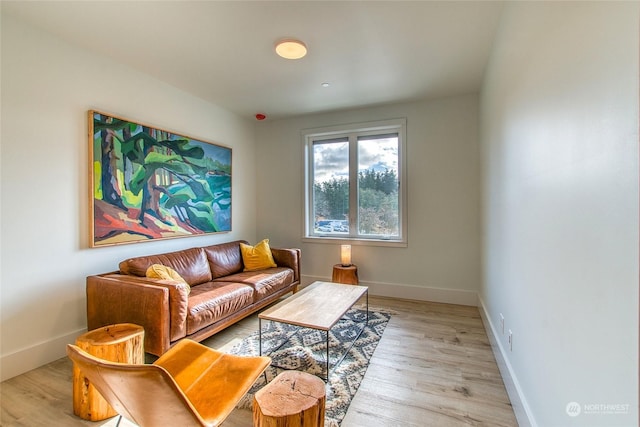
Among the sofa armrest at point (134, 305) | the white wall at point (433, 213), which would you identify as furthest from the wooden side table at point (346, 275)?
the sofa armrest at point (134, 305)

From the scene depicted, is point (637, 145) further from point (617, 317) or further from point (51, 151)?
point (51, 151)

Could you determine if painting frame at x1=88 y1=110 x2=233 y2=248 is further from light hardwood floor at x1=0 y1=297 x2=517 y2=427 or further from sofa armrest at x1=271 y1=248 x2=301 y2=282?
light hardwood floor at x1=0 y1=297 x2=517 y2=427

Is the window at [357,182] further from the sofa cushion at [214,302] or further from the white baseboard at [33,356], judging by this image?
the white baseboard at [33,356]

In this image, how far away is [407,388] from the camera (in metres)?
1.95

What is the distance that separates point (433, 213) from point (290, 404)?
10.4ft

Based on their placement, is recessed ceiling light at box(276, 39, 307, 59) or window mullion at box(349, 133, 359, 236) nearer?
recessed ceiling light at box(276, 39, 307, 59)

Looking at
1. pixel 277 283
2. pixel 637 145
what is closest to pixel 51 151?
pixel 277 283

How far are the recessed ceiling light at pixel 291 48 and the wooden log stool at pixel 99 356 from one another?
8.01 ft

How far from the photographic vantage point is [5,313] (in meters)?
2.07

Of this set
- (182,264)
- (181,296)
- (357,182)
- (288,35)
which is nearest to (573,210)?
(288,35)

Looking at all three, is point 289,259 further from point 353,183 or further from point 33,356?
point 33,356

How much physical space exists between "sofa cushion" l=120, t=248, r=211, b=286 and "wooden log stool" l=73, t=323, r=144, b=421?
2.47 feet

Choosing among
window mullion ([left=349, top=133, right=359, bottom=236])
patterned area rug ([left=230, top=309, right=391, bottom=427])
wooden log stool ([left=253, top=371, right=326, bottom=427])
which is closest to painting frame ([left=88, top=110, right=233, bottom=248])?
patterned area rug ([left=230, top=309, right=391, bottom=427])

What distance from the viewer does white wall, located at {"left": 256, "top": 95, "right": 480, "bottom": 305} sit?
3.57 metres
